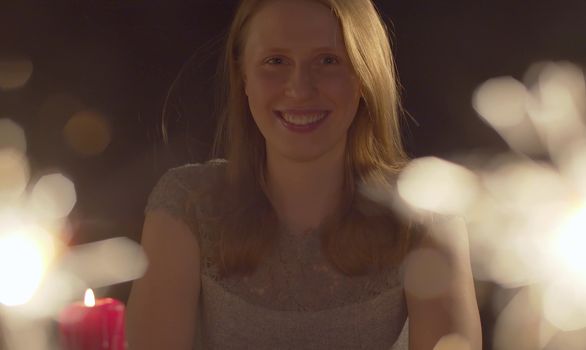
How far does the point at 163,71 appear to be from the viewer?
1.98 meters

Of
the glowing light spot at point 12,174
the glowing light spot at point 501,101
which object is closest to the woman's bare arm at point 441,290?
the glowing light spot at point 501,101

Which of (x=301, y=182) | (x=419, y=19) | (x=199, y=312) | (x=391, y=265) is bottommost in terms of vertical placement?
(x=199, y=312)

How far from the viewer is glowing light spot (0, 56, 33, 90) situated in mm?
1860

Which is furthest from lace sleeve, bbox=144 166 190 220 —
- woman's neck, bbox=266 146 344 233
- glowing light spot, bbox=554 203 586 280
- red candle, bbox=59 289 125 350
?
red candle, bbox=59 289 125 350

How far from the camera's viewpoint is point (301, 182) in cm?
157

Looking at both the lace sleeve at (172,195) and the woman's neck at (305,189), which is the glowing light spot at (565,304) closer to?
the woman's neck at (305,189)

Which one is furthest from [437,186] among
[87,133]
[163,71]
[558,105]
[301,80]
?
[87,133]

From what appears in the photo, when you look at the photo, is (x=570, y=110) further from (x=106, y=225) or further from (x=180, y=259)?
(x=106, y=225)

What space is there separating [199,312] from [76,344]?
1049 millimetres

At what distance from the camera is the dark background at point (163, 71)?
6.18 feet

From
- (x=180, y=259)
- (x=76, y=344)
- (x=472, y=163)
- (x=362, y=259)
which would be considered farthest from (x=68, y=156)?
(x=76, y=344)

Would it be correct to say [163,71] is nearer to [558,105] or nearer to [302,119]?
[302,119]

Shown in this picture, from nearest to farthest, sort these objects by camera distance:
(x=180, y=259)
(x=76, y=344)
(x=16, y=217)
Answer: (x=76, y=344), (x=180, y=259), (x=16, y=217)

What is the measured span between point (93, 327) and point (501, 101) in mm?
1483
